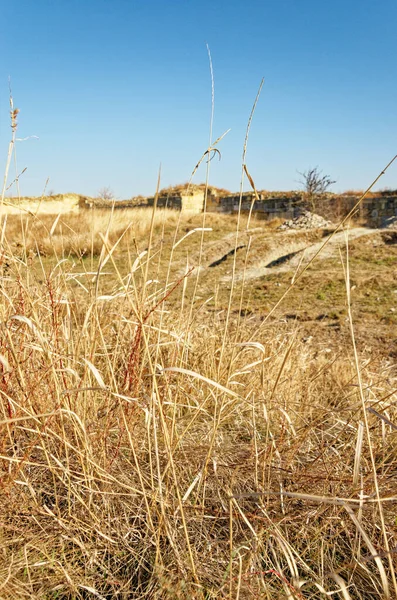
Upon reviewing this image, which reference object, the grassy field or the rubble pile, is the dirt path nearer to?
the rubble pile

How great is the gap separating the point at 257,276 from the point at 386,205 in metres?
5.96

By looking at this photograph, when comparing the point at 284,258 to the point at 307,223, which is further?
the point at 307,223

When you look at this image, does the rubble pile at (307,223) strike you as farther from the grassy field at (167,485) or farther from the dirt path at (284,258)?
the grassy field at (167,485)

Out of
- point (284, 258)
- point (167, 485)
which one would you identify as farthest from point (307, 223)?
point (167, 485)

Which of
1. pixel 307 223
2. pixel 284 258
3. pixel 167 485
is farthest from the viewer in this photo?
pixel 307 223

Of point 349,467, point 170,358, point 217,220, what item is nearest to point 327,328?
point 170,358

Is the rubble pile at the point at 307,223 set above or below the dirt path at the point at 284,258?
above

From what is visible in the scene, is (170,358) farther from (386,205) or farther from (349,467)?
(386,205)

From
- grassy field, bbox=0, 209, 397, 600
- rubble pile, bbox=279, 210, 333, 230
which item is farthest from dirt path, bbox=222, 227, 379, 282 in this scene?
grassy field, bbox=0, 209, 397, 600

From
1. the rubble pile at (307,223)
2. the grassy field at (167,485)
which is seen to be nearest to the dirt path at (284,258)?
the rubble pile at (307,223)

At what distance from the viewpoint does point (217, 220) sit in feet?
30.6

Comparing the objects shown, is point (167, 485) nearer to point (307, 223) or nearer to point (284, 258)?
point (284, 258)

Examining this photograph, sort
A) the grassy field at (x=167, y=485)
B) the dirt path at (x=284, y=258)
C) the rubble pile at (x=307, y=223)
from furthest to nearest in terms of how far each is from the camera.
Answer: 1. the rubble pile at (x=307, y=223)
2. the dirt path at (x=284, y=258)
3. the grassy field at (x=167, y=485)

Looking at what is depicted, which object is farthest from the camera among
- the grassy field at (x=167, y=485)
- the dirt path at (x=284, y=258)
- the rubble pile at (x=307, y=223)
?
the rubble pile at (x=307, y=223)
